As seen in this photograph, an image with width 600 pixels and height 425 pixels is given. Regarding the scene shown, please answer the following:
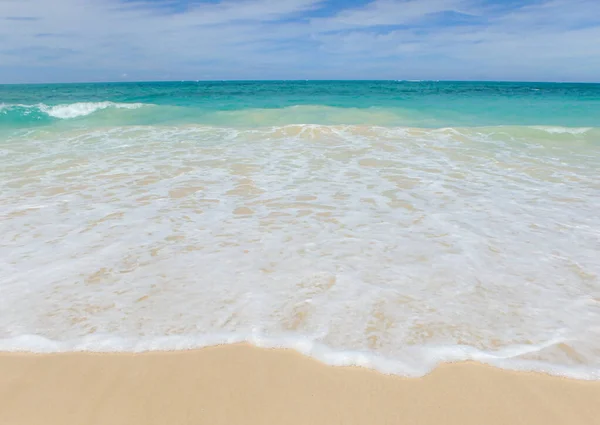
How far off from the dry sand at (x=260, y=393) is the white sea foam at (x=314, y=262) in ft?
0.38

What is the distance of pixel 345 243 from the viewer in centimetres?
399

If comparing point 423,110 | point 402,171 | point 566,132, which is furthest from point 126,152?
point 423,110

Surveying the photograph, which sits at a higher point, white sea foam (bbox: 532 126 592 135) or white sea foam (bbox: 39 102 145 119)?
white sea foam (bbox: 39 102 145 119)

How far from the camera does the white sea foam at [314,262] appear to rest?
103 inches

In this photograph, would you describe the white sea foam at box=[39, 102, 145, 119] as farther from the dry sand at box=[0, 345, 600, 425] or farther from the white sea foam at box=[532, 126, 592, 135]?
the dry sand at box=[0, 345, 600, 425]

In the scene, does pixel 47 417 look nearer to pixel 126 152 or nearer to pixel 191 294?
pixel 191 294

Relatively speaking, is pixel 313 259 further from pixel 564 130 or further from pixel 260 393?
pixel 564 130

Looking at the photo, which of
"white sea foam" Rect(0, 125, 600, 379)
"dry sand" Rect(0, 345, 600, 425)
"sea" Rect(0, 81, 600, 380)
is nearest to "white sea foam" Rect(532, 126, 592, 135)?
"sea" Rect(0, 81, 600, 380)

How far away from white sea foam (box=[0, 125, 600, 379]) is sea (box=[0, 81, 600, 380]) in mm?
15

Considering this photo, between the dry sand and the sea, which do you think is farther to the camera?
the sea

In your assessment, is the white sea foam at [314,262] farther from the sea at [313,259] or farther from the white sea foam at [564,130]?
the white sea foam at [564,130]

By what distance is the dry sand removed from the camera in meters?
2.04

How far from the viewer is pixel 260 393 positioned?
220cm

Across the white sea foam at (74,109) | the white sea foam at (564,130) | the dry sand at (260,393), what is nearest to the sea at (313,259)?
the dry sand at (260,393)
